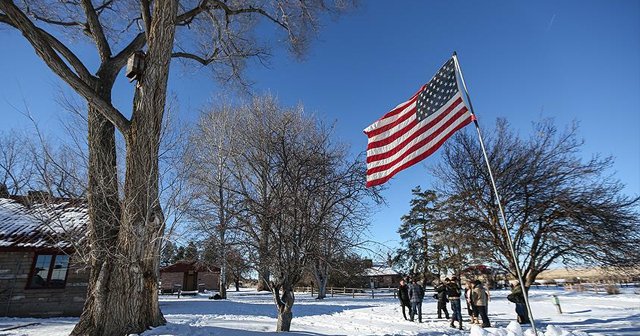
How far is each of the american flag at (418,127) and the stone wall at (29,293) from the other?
504 inches

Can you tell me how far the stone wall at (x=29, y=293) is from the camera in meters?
12.4

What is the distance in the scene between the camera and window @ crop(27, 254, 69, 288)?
13156mm

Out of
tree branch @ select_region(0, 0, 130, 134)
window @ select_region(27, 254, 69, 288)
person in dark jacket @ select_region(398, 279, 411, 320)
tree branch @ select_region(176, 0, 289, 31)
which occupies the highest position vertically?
tree branch @ select_region(176, 0, 289, 31)

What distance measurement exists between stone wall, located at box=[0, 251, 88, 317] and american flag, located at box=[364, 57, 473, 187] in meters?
12.8

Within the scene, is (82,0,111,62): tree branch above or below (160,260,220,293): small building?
above

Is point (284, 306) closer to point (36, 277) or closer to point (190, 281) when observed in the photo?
point (36, 277)

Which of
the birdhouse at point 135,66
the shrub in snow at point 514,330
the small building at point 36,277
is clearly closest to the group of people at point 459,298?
the shrub in snow at point 514,330

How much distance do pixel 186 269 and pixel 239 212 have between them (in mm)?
29743

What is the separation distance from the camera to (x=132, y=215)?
19.9ft

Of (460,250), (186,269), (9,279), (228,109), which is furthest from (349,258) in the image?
(186,269)

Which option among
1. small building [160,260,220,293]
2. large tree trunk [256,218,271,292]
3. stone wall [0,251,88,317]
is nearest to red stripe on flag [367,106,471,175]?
large tree trunk [256,218,271,292]

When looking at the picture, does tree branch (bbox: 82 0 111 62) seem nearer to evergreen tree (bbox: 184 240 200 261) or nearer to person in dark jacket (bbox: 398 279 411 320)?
evergreen tree (bbox: 184 240 200 261)

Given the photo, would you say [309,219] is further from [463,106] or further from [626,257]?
[626,257]

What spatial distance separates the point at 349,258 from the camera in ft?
26.5
